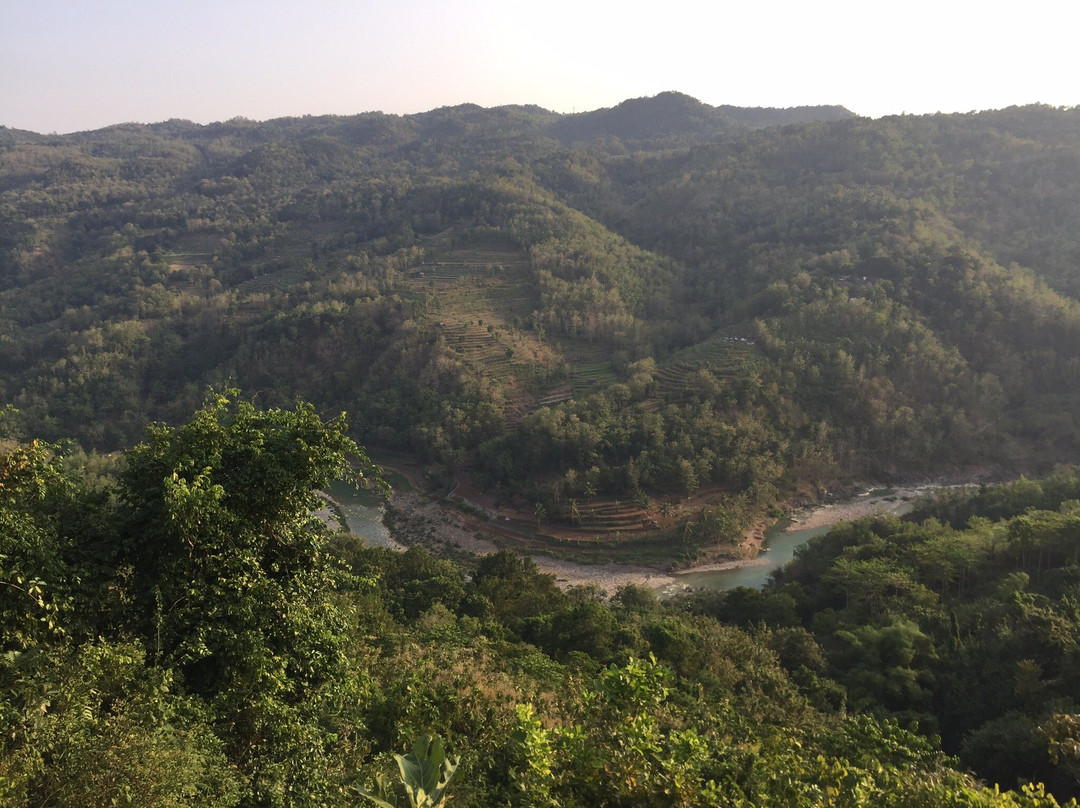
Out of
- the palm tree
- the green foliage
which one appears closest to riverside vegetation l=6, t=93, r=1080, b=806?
the palm tree

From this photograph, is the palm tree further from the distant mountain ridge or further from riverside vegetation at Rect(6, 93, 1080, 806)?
the distant mountain ridge

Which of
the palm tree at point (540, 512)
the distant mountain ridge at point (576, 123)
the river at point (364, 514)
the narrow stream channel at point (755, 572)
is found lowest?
the river at point (364, 514)

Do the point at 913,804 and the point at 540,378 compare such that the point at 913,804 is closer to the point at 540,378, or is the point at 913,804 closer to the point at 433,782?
the point at 433,782

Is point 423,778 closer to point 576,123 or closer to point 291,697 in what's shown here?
point 291,697

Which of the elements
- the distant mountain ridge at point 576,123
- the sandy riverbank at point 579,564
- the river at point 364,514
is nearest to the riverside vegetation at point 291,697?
the sandy riverbank at point 579,564

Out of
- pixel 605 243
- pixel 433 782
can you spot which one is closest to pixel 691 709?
pixel 433 782

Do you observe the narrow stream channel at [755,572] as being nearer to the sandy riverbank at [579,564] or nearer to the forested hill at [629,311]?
the sandy riverbank at [579,564]
